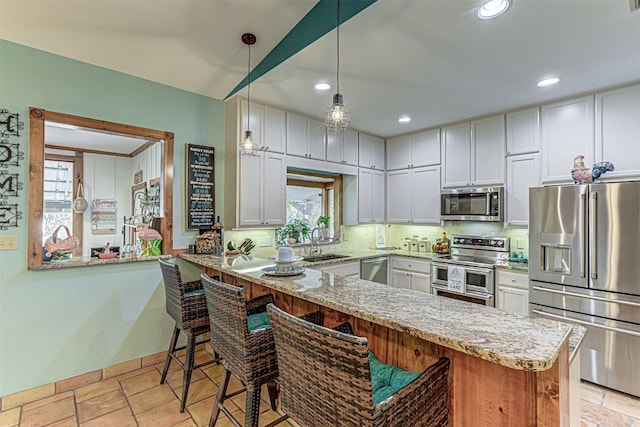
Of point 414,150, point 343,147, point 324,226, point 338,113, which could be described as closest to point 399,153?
point 414,150

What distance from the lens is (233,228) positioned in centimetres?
315

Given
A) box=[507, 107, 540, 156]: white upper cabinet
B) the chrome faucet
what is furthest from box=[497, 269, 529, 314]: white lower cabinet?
the chrome faucet

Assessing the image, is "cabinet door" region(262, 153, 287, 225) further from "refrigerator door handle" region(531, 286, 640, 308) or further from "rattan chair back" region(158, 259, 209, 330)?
"refrigerator door handle" region(531, 286, 640, 308)

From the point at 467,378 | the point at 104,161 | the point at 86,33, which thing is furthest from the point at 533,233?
the point at 104,161

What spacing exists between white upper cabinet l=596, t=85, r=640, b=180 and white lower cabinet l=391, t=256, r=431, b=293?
2.02m

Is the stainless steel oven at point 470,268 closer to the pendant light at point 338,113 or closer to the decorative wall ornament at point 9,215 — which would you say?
the pendant light at point 338,113

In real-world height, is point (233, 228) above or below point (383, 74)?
below

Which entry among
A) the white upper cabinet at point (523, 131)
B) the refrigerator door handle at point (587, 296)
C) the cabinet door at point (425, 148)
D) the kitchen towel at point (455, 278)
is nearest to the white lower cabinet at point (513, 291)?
the refrigerator door handle at point (587, 296)

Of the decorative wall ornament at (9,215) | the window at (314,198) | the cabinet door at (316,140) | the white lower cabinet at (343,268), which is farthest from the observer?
the window at (314,198)

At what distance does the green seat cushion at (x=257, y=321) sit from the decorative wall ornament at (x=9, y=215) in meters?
1.96

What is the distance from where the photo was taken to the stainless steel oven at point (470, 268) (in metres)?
3.35

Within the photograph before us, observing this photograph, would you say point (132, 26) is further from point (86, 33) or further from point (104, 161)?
point (104, 161)

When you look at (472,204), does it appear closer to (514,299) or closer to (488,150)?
(488,150)

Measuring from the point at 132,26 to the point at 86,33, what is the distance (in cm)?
38
